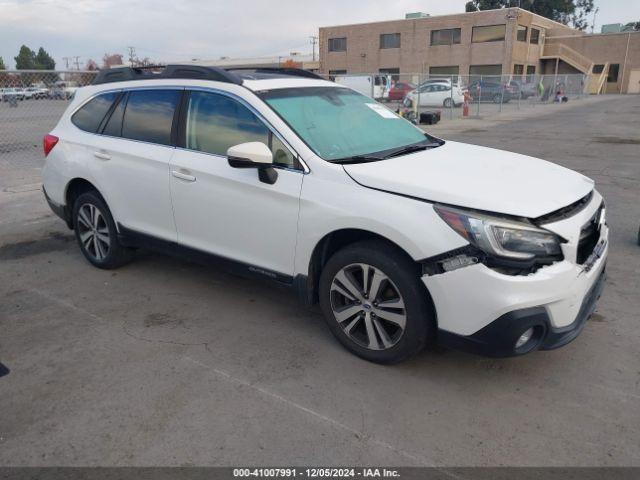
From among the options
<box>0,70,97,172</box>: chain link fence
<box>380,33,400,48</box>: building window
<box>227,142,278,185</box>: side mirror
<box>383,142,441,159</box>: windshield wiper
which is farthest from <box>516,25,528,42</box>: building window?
<box>227,142,278,185</box>: side mirror

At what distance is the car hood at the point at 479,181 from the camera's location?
9.39 feet

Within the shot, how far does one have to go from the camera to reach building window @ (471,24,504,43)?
45.5m

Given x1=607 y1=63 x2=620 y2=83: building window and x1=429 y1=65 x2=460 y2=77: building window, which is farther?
x1=607 y1=63 x2=620 y2=83: building window

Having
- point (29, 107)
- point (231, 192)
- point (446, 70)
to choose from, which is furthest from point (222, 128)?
point (446, 70)

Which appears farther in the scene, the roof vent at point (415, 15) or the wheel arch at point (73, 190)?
the roof vent at point (415, 15)

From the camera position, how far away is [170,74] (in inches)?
169

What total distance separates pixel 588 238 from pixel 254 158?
2.07 meters

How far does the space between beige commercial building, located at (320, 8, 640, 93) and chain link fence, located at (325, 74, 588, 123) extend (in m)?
10.5

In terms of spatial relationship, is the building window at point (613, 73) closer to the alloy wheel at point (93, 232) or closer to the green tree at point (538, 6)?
the green tree at point (538, 6)

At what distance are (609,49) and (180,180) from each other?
61.9 metres

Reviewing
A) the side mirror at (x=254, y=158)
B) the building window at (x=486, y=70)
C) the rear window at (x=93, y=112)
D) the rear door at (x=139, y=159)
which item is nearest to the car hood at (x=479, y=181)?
the side mirror at (x=254, y=158)

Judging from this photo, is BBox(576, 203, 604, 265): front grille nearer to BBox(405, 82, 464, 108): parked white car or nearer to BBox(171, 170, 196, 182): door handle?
BBox(171, 170, 196, 182): door handle

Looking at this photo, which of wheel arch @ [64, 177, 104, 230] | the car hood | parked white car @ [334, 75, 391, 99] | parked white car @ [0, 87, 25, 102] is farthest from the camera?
parked white car @ [334, 75, 391, 99]

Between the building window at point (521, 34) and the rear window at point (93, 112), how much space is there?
4816 centimetres
